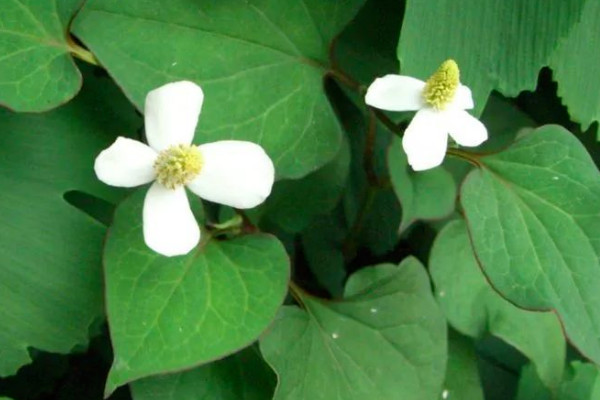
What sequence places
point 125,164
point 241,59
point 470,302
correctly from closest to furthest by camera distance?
1. point 125,164
2. point 241,59
3. point 470,302

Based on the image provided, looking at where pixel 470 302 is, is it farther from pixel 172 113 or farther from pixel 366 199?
pixel 172 113

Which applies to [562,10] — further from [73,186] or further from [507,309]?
[73,186]

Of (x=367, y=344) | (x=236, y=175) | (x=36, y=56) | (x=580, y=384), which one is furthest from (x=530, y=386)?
(x=36, y=56)

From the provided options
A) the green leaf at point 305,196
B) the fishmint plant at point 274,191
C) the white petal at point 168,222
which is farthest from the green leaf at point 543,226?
the white petal at point 168,222

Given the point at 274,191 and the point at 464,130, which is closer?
the point at 464,130

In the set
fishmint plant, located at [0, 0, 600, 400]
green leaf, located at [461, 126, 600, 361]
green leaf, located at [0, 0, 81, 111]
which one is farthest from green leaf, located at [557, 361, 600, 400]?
green leaf, located at [0, 0, 81, 111]

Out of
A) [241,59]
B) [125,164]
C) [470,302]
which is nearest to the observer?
[125,164]

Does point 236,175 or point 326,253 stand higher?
point 236,175

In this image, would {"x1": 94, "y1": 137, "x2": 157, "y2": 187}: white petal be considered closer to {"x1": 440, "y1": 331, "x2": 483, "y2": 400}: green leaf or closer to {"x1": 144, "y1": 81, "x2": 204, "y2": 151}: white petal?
{"x1": 144, "y1": 81, "x2": 204, "y2": 151}: white petal
